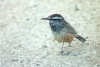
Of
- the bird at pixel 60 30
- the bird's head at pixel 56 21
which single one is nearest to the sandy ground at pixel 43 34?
the bird at pixel 60 30

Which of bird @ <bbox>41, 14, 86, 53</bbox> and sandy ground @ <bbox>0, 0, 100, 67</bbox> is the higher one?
bird @ <bbox>41, 14, 86, 53</bbox>

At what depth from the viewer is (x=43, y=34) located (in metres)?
8.44

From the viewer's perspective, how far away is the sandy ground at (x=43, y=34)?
23.4 ft

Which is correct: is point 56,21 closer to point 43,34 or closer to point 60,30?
point 60,30

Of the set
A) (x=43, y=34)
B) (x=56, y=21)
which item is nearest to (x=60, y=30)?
(x=56, y=21)

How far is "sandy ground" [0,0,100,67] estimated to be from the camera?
7133mm

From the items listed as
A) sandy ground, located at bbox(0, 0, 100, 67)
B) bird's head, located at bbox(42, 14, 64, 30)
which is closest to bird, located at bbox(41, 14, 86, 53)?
bird's head, located at bbox(42, 14, 64, 30)

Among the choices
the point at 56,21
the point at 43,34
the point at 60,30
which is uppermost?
the point at 56,21

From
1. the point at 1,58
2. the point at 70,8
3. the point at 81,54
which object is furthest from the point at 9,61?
the point at 70,8

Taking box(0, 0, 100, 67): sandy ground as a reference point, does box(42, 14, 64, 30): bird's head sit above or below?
above

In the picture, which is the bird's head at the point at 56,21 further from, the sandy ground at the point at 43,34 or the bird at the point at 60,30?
the sandy ground at the point at 43,34

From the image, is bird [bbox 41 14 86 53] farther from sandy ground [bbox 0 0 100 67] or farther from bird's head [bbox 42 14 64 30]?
sandy ground [bbox 0 0 100 67]

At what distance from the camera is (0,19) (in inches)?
376

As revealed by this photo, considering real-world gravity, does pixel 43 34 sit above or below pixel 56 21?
below
